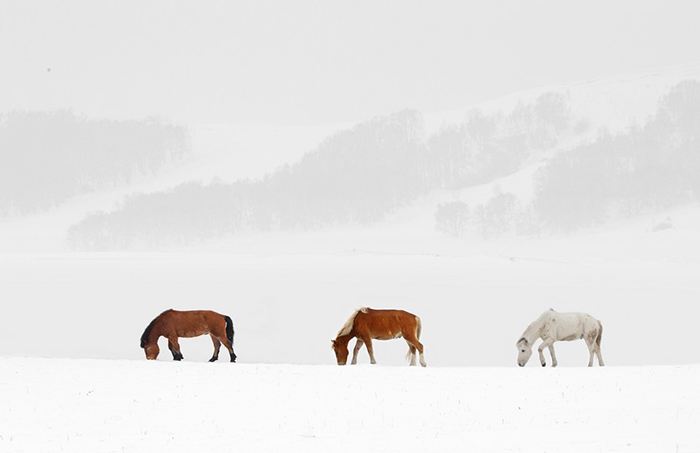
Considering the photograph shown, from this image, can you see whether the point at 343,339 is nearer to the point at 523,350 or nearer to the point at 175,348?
the point at 175,348

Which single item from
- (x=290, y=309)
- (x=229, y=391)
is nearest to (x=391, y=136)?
(x=290, y=309)

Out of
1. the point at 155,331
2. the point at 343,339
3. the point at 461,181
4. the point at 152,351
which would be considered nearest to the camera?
the point at 343,339

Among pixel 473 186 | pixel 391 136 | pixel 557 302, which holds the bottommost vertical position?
pixel 557 302

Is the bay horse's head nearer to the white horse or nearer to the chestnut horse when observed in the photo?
the chestnut horse

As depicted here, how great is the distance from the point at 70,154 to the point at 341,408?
545 feet

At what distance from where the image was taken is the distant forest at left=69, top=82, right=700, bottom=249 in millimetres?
123062

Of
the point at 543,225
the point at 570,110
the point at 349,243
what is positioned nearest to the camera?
the point at 349,243

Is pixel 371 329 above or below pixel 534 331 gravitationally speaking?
above

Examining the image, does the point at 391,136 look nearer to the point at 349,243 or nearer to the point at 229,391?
the point at 349,243

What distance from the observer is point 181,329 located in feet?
84.7

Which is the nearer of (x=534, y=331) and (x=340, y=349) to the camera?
(x=340, y=349)

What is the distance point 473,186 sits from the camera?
139250mm

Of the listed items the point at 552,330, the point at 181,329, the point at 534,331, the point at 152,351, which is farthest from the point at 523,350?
the point at 152,351

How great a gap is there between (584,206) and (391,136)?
4529 centimetres
